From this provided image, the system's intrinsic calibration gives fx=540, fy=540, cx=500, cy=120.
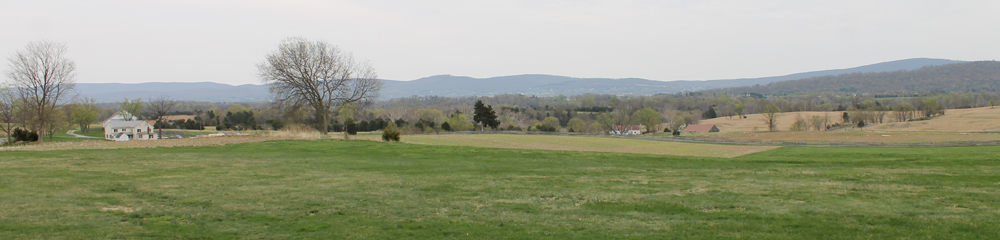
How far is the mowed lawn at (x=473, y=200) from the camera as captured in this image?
23.2ft

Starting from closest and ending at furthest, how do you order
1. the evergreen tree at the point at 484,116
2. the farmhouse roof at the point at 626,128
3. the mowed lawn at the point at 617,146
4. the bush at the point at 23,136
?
1. the bush at the point at 23,136
2. the mowed lawn at the point at 617,146
3. the evergreen tree at the point at 484,116
4. the farmhouse roof at the point at 626,128

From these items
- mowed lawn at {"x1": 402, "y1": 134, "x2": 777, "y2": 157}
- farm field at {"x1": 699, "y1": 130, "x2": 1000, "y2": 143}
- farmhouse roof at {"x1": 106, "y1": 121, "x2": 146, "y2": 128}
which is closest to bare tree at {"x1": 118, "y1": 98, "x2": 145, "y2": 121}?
farmhouse roof at {"x1": 106, "y1": 121, "x2": 146, "y2": 128}

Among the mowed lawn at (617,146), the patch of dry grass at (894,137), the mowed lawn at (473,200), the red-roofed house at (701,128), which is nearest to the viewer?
the mowed lawn at (473,200)

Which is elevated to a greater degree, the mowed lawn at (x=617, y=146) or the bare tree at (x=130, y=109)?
the bare tree at (x=130, y=109)

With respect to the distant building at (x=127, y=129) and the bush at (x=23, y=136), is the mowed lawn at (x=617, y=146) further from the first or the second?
the distant building at (x=127, y=129)

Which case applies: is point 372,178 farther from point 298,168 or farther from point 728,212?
point 728,212

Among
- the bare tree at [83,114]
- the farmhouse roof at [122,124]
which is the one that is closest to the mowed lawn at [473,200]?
the farmhouse roof at [122,124]

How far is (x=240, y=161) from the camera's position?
672 inches

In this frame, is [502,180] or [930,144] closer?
[502,180]

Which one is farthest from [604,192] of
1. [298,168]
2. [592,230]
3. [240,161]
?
[240,161]

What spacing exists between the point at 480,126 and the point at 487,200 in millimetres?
53607

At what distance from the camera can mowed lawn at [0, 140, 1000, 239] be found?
7.09 metres

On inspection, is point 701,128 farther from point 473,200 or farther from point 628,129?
point 473,200

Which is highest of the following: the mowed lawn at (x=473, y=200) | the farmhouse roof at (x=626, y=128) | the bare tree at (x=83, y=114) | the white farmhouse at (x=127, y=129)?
the bare tree at (x=83, y=114)
